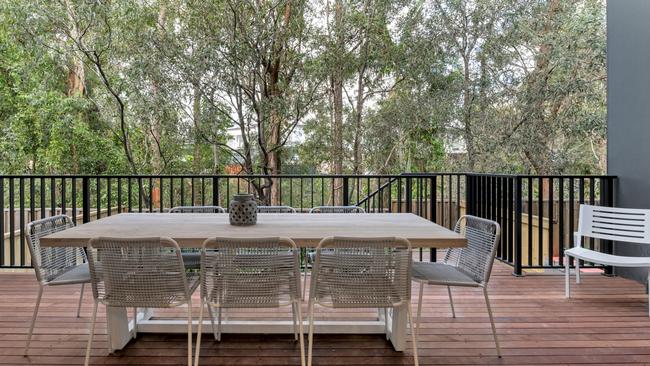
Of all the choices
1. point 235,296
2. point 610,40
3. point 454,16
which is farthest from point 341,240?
point 454,16

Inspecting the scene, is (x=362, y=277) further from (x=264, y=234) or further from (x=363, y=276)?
(x=264, y=234)

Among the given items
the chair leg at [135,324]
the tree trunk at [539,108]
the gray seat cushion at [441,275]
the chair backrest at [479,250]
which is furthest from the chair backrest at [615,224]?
the tree trunk at [539,108]

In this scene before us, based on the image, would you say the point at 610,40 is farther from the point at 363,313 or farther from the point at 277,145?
the point at 277,145

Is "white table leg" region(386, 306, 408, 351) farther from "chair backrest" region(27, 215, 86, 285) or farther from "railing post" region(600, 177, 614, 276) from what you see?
"railing post" region(600, 177, 614, 276)

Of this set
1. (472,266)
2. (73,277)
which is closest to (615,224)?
(472,266)

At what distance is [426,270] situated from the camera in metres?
2.50

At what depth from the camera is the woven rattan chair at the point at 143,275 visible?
1.94 metres

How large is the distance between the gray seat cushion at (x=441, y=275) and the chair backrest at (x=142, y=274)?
49.0 inches

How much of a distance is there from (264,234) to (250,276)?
0.28 metres

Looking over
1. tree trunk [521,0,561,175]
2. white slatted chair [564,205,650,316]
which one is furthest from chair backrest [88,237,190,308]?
tree trunk [521,0,561,175]

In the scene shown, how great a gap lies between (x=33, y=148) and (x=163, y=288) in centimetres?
954

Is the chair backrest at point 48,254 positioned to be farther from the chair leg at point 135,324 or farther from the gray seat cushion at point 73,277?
the chair leg at point 135,324

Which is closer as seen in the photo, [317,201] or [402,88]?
[402,88]

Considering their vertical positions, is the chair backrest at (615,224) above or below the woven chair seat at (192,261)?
Result: above
